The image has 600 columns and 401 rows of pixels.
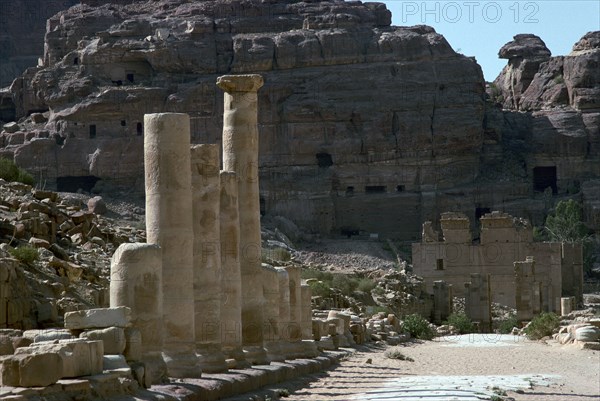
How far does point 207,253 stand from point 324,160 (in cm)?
5593

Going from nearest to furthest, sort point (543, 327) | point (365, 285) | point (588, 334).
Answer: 1. point (588, 334)
2. point (543, 327)
3. point (365, 285)

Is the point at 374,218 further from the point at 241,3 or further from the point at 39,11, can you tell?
the point at 39,11

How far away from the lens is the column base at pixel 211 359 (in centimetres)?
2168

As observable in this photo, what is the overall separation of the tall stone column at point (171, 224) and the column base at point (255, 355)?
3.55 meters

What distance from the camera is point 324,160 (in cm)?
7825

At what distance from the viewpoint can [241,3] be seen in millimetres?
84500

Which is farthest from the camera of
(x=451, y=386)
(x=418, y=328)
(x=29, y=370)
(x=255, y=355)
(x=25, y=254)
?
(x=418, y=328)

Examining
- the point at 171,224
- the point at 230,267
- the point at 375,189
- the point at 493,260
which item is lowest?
the point at 493,260

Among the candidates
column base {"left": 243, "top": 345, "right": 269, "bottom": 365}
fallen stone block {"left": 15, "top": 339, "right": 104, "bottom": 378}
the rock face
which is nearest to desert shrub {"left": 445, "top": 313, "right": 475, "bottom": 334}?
column base {"left": 243, "top": 345, "right": 269, "bottom": 365}

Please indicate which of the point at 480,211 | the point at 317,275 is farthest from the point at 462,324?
the point at 480,211

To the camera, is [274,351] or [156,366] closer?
[156,366]

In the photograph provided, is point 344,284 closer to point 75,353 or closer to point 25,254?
point 25,254

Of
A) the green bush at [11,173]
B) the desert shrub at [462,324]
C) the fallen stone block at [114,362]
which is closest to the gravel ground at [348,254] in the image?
the desert shrub at [462,324]

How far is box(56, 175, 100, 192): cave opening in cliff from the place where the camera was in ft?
251
